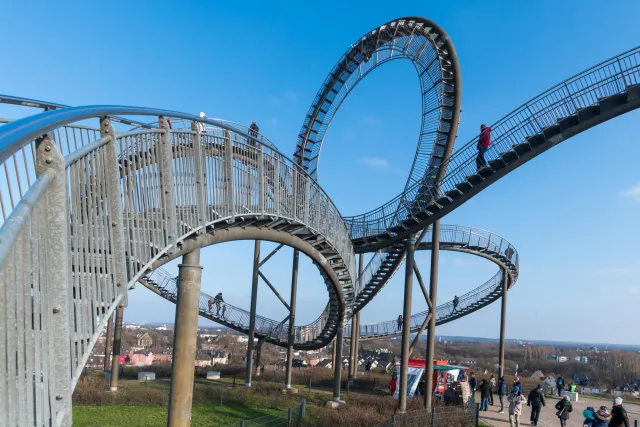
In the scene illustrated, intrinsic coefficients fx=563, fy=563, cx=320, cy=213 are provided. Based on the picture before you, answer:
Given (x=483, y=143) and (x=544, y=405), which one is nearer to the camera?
(x=483, y=143)

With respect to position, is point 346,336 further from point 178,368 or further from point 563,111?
point 178,368

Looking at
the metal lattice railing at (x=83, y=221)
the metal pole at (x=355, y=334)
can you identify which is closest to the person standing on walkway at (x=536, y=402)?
the metal pole at (x=355, y=334)

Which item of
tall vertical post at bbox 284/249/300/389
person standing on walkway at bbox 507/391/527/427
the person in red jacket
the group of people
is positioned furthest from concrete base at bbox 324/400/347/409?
the person in red jacket

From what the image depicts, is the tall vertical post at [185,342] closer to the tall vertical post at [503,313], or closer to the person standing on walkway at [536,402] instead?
the person standing on walkway at [536,402]

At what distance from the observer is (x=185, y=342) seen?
318 inches

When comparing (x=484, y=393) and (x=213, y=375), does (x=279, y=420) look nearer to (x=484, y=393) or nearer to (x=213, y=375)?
(x=484, y=393)

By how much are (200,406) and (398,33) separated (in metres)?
12.8

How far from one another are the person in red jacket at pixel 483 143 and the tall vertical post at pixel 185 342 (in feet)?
25.5

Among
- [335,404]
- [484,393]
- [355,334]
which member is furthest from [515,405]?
[355,334]

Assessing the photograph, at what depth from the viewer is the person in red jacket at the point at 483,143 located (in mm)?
13039

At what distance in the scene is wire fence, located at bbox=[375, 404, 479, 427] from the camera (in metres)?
11.9

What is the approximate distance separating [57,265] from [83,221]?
4.50ft

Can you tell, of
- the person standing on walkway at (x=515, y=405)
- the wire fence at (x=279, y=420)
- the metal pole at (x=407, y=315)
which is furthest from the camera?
the metal pole at (x=407, y=315)

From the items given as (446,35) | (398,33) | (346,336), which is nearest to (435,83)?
(446,35)
